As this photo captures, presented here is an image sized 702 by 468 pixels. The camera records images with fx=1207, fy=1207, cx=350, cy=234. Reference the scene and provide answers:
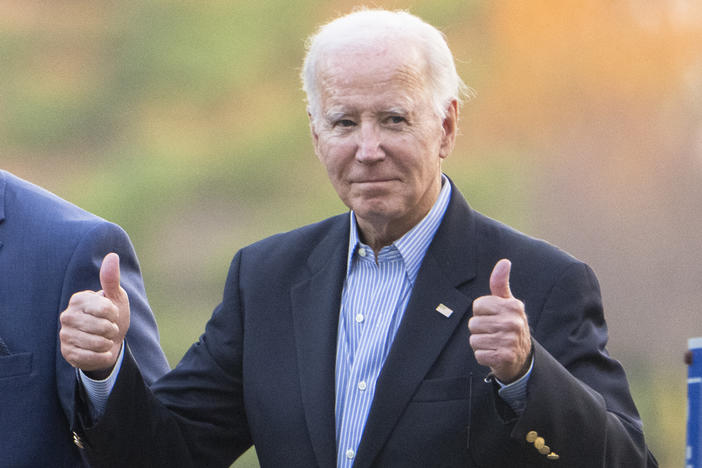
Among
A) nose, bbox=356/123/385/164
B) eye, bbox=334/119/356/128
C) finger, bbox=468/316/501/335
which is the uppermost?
eye, bbox=334/119/356/128

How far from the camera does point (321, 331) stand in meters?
2.57

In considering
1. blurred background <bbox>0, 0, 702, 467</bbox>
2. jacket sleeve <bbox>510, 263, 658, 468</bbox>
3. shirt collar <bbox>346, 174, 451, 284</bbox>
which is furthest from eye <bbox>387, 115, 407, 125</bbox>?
blurred background <bbox>0, 0, 702, 467</bbox>

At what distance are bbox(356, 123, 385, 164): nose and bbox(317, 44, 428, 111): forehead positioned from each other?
0.18 feet

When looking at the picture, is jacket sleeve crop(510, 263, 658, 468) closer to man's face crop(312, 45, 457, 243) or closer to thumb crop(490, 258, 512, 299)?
thumb crop(490, 258, 512, 299)

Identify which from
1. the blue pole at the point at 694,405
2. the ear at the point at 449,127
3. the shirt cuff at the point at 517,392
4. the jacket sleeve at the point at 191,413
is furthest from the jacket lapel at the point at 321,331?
the blue pole at the point at 694,405

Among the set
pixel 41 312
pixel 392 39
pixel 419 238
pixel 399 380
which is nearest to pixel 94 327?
pixel 41 312

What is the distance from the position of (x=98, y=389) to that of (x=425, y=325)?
0.68 m

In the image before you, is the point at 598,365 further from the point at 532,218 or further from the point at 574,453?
the point at 532,218

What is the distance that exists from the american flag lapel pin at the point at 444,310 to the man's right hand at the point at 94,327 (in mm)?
652

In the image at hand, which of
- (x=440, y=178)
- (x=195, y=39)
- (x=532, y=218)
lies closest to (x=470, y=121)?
(x=532, y=218)

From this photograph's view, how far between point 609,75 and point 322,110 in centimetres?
755

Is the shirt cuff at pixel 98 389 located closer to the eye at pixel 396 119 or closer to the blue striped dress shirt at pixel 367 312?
the blue striped dress shirt at pixel 367 312

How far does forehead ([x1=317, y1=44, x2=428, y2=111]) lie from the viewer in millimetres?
2490

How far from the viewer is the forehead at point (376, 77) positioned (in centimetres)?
249
